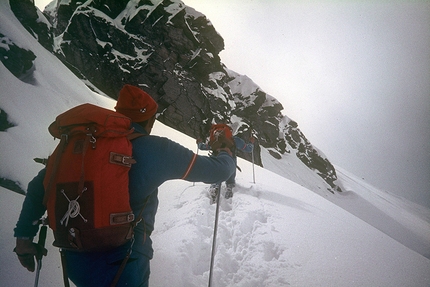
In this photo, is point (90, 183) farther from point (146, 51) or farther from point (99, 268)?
point (146, 51)

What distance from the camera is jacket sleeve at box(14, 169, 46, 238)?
57.7 inches

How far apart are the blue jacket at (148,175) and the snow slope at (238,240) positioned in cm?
107

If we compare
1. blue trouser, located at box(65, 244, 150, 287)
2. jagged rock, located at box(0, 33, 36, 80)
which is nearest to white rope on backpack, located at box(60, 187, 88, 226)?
blue trouser, located at box(65, 244, 150, 287)

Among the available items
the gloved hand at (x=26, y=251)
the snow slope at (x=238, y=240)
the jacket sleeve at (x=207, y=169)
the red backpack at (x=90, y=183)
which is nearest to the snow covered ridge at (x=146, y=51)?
the snow slope at (x=238, y=240)

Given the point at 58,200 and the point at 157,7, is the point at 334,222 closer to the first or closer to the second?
the point at 58,200

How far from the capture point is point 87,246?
1162 millimetres

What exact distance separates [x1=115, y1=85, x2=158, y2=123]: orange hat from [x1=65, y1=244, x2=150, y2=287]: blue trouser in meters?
0.99

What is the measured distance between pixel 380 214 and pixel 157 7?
237ft

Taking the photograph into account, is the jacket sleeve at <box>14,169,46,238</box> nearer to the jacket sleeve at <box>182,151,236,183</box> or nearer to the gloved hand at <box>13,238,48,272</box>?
the gloved hand at <box>13,238,48,272</box>

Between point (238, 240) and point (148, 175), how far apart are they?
259 cm

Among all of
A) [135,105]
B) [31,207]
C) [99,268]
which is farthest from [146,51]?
[99,268]

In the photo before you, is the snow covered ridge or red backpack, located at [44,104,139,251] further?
the snow covered ridge

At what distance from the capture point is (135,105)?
1.57m

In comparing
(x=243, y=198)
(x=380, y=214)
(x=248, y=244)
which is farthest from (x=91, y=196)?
(x=380, y=214)
